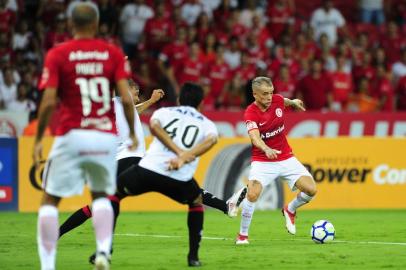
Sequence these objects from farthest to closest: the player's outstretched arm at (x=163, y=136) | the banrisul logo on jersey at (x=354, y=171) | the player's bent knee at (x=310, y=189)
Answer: the banrisul logo on jersey at (x=354, y=171) < the player's bent knee at (x=310, y=189) < the player's outstretched arm at (x=163, y=136)

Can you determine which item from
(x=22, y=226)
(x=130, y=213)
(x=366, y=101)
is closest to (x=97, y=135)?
(x=22, y=226)

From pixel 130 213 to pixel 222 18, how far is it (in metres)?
8.09

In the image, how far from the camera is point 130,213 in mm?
17766

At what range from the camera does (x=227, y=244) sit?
40.9 feet

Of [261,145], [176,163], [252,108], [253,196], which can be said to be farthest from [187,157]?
[252,108]

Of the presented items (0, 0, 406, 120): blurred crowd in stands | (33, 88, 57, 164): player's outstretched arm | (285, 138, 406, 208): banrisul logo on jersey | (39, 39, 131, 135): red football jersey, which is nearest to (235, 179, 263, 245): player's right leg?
(39, 39, 131, 135): red football jersey

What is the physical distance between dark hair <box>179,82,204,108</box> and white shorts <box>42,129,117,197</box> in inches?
51.6

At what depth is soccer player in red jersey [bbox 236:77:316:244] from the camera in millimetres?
12602

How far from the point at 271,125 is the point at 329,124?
924cm

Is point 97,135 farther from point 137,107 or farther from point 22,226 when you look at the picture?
point 22,226

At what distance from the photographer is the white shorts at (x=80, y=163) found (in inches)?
337

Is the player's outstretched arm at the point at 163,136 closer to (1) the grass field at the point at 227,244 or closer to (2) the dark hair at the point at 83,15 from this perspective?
(1) the grass field at the point at 227,244

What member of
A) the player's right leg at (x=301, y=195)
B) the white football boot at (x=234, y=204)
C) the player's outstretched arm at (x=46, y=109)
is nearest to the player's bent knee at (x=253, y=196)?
the white football boot at (x=234, y=204)

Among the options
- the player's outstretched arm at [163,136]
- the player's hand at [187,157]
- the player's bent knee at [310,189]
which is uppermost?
the player's outstretched arm at [163,136]
